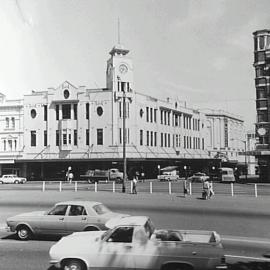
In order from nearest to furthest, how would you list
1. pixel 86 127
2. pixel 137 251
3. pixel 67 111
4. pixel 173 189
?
pixel 137 251 < pixel 173 189 < pixel 86 127 < pixel 67 111

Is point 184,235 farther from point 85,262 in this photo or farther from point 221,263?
point 85,262

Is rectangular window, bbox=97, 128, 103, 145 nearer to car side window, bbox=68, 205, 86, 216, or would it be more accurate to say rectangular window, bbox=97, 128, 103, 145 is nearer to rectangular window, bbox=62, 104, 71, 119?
rectangular window, bbox=62, 104, 71, 119

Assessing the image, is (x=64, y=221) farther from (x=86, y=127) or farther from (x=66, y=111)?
(x=66, y=111)

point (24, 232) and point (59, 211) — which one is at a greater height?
point (59, 211)

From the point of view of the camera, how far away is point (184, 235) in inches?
405

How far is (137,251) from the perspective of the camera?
9164mm

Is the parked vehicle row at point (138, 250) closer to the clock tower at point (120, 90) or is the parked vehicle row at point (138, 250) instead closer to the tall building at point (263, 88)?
the tall building at point (263, 88)

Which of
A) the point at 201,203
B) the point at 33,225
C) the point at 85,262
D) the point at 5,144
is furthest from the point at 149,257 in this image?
the point at 5,144

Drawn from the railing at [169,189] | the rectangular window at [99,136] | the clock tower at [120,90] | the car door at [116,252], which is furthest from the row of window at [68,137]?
the car door at [116,252]

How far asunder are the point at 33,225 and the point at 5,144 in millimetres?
54699

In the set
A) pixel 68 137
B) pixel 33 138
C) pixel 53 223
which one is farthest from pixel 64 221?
pixel 33 138

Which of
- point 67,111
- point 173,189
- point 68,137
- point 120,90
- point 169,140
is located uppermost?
point 120,90

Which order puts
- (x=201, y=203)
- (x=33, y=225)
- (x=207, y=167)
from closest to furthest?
(x=33, y=225), (x=201, y=203), (x=207, y=167)

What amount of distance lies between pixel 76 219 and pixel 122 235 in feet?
15.4
